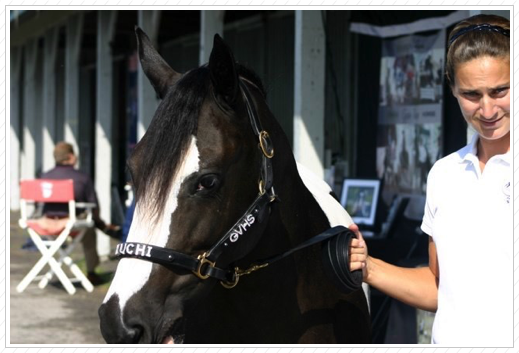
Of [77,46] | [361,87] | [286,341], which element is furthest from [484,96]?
[77,46]

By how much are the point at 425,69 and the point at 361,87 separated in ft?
4.12

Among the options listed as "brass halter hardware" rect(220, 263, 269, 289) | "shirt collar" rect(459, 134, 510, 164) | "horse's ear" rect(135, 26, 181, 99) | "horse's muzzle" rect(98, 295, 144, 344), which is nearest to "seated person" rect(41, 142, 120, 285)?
"horse's ear" rect(135, 26, 181, 99)

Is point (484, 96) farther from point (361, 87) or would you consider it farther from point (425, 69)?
point (361, 87)

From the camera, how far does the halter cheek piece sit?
2.61m

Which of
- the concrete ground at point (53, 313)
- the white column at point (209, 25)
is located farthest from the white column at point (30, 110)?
the white column at point (209, 25)

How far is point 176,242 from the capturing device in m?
2.62

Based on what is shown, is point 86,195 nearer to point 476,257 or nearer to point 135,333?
point 135,333

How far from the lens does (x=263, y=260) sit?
301 cm

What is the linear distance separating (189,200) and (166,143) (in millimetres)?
190

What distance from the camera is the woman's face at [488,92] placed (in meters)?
2.39

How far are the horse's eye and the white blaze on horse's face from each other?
1.5 inches

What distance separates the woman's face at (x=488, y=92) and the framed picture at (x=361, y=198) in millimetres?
4954

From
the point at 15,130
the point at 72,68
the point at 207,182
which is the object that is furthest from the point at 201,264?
the point at 15,130

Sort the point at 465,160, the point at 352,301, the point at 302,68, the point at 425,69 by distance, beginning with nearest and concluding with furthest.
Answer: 1. the point at 465,160
2. the point at 352,301
3. the point at 302,68
4. the point at 425,69
